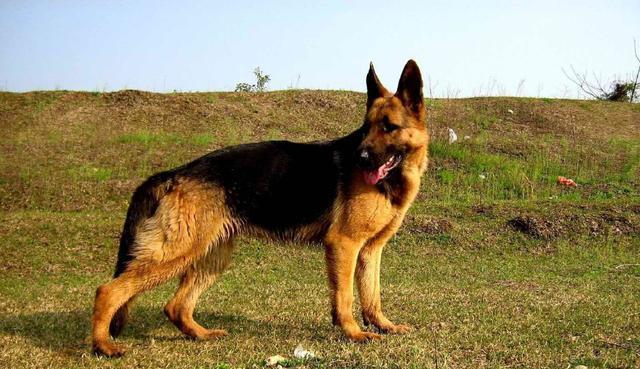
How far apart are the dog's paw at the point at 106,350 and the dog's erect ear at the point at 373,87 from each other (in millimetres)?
3050

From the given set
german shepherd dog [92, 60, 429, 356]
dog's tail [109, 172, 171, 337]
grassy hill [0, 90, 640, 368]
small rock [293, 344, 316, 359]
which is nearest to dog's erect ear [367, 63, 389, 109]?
german shepherd dog [92, 60, 429, 356]

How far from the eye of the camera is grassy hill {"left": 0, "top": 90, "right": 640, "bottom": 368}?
20.0 feet

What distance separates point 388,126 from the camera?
6348 millimetres

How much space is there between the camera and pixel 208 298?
9039mm

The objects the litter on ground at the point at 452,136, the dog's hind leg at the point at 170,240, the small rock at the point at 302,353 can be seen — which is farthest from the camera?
the litter on ground at the point at 452,136

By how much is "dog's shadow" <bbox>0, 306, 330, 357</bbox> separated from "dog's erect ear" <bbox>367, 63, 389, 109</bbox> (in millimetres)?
2251

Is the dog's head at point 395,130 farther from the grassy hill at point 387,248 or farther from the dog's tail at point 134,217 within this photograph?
the dog's tail at point 134,217

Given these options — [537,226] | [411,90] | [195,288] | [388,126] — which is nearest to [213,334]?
[195,288]

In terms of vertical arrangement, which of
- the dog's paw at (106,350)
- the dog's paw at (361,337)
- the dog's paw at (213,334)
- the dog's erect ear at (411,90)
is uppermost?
the dog's erect ear at (411,90)

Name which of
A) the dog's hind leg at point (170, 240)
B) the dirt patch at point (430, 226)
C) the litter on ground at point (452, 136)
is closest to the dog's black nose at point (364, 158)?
the dog's hind leg at point (170, 240)

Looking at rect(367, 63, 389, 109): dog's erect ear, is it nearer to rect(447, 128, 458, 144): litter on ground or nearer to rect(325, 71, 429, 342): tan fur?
rect(325, 71, 429, 342): tan fur

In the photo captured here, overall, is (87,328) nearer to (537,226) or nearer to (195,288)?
(195,288)

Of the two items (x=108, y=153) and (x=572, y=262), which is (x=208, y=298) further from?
(x=108, y=153)

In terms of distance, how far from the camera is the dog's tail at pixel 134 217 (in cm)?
610
